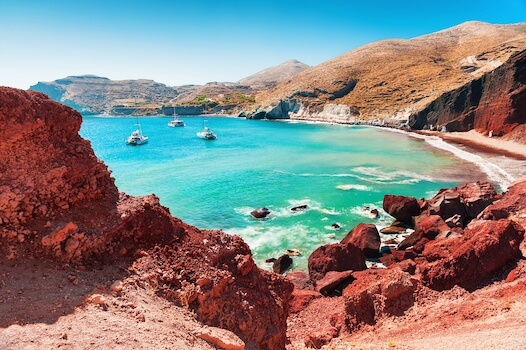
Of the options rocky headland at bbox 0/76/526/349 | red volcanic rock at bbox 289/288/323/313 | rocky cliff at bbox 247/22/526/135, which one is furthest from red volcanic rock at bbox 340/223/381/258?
rocky cliff at bbox 247/22/526/135

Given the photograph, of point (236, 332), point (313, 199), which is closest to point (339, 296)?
point (236, 332)

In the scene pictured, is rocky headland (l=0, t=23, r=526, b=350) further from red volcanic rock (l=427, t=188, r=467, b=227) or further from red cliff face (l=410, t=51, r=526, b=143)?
red cliff face (l=410, t=51, r=526, b=143)

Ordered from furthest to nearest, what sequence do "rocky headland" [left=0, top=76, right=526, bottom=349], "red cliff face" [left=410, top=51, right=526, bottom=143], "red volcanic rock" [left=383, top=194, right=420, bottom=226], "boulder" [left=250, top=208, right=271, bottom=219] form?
"red cliff face" [left=410, top=51, right=526, bottom=143]
"boulder" [left=250, top=208, right=271, bottom=219]
"red volcanic rock" [left=383, top=194, right=420, bottom=226]
"rocky headland" [left=0, top=76, right=526, bottom=349]

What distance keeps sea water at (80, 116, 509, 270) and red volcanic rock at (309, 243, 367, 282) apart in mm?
2764

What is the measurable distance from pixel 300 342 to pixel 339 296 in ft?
17.2

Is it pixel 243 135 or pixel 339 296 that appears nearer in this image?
pixel 339 296

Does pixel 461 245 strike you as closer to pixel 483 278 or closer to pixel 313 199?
pixel 483 278

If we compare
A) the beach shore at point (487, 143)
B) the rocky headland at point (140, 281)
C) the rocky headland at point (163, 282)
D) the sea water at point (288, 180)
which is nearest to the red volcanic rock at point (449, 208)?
the sea water at point (288, 180)

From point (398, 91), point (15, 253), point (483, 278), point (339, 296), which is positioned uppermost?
point (398, 91)

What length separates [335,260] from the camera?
21188mm

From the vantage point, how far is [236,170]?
179 feet

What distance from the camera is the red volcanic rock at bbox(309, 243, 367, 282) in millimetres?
21156

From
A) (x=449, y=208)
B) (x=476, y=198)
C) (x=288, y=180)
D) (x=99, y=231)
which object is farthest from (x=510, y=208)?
(x=99, y=231)

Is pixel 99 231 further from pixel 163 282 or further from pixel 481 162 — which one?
pixel 481 162
